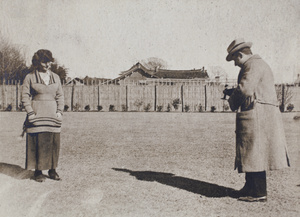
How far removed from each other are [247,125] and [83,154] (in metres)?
4.07

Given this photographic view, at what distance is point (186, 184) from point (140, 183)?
676 millimetres

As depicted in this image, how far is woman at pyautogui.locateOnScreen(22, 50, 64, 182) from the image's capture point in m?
4.48

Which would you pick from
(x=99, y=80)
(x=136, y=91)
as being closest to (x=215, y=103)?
(x=136, y=91)

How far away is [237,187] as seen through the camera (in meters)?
4.50

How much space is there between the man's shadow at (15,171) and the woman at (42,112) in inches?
15.9

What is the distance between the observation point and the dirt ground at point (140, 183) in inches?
143

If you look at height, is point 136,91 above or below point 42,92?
above

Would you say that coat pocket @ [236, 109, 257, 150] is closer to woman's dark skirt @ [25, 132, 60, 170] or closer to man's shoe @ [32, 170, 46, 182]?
woman's dark skirt @ [25, 132, 60, 170]

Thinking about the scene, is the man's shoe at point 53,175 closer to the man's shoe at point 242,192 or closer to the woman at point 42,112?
the woman at point 42,112

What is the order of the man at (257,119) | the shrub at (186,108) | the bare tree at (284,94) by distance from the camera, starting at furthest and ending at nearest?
the shrub at (186,108) → the bare tree at (284,94) → the man at (257,119)

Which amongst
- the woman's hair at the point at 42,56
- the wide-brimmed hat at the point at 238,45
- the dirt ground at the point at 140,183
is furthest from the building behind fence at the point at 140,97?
the wide-brimmed hat at the point at 238,45

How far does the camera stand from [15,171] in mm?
5332

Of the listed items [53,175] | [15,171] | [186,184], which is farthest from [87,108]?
[186,184]

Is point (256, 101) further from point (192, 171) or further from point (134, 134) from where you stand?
point (134, 134)
